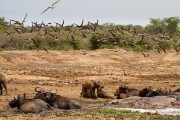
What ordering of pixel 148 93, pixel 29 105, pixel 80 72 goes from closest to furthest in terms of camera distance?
1. pixel 29 105
2. pixel 148 93
3. pixel 80 72

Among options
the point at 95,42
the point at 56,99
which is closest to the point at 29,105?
the point at 56,99

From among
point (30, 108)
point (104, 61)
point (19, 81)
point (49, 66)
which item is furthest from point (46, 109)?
point (104, 61)

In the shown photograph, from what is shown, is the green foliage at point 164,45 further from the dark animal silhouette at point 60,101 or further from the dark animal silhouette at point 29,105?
the dark animal silhouette at point 29,105

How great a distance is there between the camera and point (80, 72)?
105 ft

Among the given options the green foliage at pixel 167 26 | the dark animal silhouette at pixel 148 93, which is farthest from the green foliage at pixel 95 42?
the dark animal silhouette at pixel 148 93

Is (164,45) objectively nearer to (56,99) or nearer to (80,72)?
(80,72)

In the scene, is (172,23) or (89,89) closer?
(89,89)

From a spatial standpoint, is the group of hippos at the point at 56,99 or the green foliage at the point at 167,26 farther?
the green foliage at the point at 167,26

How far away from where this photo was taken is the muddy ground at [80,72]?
19744 mm

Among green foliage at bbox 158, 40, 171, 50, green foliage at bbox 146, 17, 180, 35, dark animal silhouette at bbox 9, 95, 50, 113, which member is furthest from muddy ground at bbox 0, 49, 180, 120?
green foliage at bbox 146, 17, 180, 35

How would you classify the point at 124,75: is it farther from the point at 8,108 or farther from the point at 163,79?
the point at 8,108

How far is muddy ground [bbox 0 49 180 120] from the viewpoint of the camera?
1974 centimetres

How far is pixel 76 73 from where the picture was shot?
103 feet

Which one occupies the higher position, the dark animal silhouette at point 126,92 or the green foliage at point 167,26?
the green foliage at point 167,26
